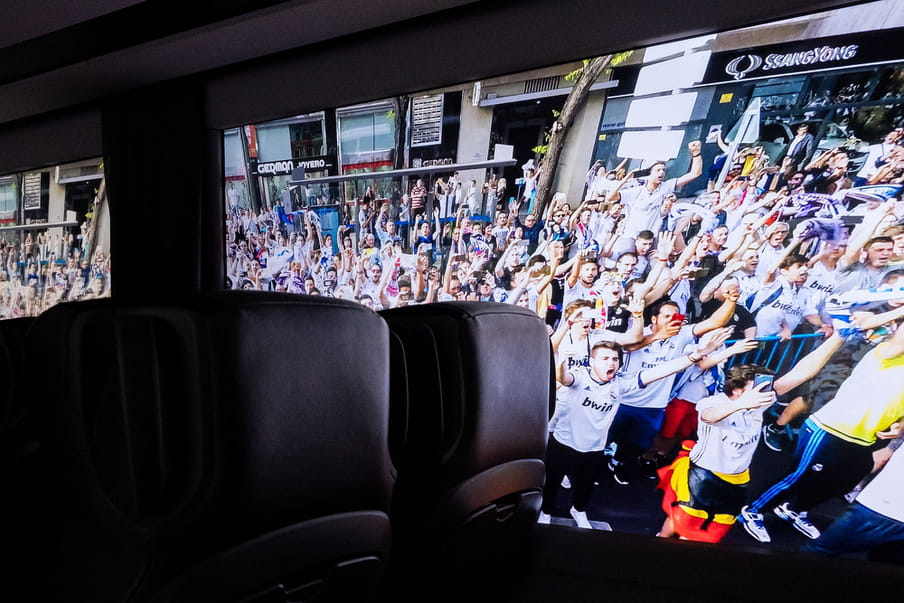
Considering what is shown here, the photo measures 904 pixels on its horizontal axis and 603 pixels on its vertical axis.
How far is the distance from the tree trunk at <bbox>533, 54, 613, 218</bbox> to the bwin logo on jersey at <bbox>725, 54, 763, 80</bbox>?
469mm

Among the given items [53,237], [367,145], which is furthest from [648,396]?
[53,237]

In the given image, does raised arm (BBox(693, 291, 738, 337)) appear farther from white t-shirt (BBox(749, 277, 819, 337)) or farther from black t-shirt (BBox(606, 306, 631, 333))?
black t-shirt (BBox(606, 306, 631, 333))

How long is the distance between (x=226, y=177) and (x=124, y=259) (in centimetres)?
67

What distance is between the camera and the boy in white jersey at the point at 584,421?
7.41ft

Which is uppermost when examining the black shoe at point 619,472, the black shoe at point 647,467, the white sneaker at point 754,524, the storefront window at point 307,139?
the storefront window at point 307,139

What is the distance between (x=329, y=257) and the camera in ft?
9.31

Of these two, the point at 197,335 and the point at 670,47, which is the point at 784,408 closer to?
the point at 670,47

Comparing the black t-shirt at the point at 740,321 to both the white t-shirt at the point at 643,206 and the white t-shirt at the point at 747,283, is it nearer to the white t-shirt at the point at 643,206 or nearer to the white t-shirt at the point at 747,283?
the white t-shirt at the point at 747,283

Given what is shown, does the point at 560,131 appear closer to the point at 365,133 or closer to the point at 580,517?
the point at 365,133

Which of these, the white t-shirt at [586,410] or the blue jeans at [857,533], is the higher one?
the white t-shirt at [586,410]

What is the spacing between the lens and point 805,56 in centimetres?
188

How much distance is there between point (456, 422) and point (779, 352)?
58.9 inches

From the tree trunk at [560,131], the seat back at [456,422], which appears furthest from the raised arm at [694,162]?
the seat back at [456,422]

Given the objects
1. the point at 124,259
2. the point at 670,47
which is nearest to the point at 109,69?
the point at 124,259
